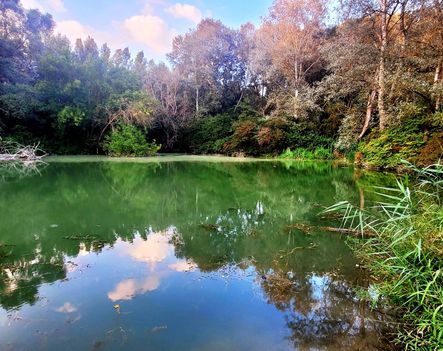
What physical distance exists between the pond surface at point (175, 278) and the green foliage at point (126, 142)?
10552 mm

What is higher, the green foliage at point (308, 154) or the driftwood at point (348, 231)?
the green foliage at point (308, 154)

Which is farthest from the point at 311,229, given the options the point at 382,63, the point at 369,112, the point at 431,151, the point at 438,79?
the point at 369,112

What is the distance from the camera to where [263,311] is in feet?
7.65

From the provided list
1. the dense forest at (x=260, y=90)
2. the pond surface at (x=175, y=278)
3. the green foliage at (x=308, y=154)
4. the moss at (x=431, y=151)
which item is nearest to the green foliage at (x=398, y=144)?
the dense forest at (x=260, y=90)

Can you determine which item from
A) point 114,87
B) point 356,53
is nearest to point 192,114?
point 114,87

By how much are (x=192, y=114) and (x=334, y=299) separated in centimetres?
1886

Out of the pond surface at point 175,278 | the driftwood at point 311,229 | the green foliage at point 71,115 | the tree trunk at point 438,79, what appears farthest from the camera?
the green foliage at point 71,115

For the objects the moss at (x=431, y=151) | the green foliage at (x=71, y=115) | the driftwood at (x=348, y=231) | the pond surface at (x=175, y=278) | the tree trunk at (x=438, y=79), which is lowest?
the pond surface at (x=175, y=278)

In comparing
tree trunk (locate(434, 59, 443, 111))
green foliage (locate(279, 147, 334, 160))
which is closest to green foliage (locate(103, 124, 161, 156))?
green foliage (locate(279, 147, 334, 160))

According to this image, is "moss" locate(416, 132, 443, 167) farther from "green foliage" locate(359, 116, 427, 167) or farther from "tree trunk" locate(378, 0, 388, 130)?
"tree trunk" locate(378, 0, 388, 130)

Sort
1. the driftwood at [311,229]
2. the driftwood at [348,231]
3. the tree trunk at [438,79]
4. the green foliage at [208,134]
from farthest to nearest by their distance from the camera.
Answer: the green foliage at [208,134]
the tree trunk at [438,79]
the driftwood at [311,229]
the driftwood at [348,231]

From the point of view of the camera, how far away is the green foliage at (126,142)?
16.1 meters

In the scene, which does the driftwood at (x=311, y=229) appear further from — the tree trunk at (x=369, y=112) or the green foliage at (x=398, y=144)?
the tree trunk at (x=369, y=112)

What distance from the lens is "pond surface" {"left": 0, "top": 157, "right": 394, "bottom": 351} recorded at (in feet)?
6.59
